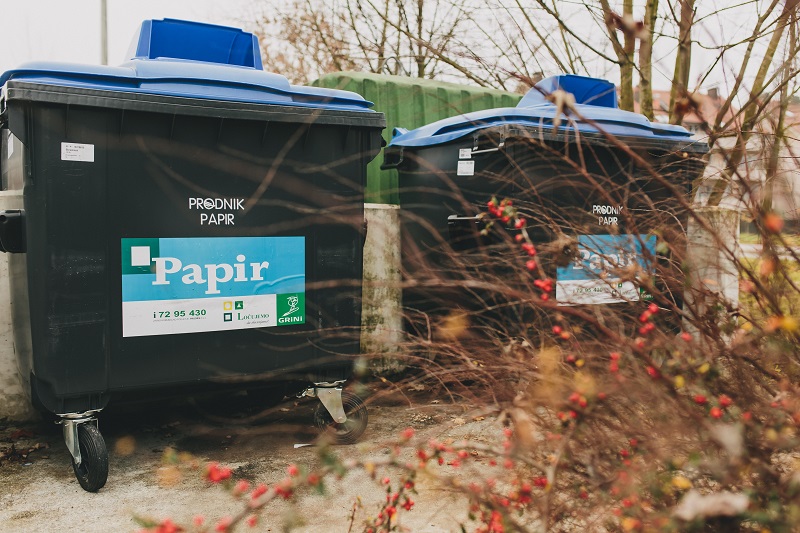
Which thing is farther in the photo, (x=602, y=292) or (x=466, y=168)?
(x=466, y=168)

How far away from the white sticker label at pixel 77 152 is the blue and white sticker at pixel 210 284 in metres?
0.38

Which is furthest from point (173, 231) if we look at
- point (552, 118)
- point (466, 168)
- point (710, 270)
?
point (710, 270)

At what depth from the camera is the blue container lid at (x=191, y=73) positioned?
3227 mm

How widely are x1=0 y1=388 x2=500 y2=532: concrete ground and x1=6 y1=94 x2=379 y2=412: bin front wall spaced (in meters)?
0.40

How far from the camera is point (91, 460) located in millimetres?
3143

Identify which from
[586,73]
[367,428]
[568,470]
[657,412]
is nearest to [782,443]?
[657,412]

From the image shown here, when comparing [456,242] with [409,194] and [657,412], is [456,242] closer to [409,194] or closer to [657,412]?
[409,194]

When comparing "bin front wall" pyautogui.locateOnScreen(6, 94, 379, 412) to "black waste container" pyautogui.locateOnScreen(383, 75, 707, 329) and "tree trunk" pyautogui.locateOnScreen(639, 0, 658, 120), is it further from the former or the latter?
"tree trunk" pyautogui.locateOnScreen(639, 0, 658, 120)

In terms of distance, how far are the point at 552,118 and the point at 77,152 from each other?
2.40 meters

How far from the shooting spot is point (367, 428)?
4.06 m

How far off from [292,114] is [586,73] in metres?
3.38

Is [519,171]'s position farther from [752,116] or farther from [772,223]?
[772,223]

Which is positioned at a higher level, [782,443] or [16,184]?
[16,184]

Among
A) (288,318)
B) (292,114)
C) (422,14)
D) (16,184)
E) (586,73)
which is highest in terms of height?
(422,14)
